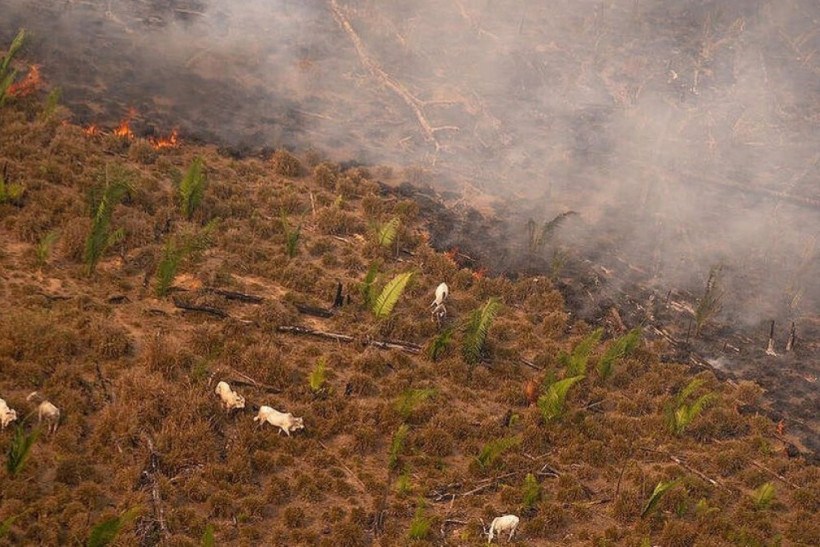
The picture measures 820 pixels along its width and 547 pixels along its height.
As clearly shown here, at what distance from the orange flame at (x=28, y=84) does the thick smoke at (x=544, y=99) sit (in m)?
0.46

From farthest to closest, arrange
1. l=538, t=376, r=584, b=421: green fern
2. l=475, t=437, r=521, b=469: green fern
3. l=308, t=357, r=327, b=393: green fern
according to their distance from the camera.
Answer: l=538, t=376, r=584, b=421: green fern, l=308, t=357, r=327, b=393: green fern, l=475, t=437, r=521, b=469: green fern

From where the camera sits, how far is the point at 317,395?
1092 cm

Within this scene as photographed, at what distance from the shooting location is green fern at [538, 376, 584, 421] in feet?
36.7

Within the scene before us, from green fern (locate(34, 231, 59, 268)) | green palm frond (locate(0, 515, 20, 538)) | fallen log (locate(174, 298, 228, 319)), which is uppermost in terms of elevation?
green fern (locate(34, 231, 59, 268))

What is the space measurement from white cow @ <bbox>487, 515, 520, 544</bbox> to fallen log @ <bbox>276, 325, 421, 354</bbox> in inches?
153

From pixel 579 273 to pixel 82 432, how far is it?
10.6 metres

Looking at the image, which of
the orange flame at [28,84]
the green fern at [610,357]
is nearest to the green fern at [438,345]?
the green fern at [610,357]

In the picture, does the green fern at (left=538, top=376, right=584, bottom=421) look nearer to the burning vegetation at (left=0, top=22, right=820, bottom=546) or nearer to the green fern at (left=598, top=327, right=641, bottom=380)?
the burning vegetation at (left=0, top=22, right=820, bottom=546)

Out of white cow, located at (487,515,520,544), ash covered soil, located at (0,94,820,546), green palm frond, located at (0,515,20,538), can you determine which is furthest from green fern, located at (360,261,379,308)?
green palm frond, located at (0,515,20,538)

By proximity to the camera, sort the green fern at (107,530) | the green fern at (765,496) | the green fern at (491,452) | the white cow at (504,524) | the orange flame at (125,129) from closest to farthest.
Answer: the green fern at (107,530) < the white cow at (504,524) < the green fern at (491,452) < the green fern at (765,496) < the orange flame at (125,129)

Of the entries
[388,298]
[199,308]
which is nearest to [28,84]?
[199,308]

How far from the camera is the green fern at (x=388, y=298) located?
12.8m

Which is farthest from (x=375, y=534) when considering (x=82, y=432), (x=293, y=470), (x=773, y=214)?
(x=773, y=214)

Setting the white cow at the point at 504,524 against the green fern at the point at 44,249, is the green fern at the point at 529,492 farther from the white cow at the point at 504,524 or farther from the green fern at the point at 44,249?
the green fern at the point at 44,249
